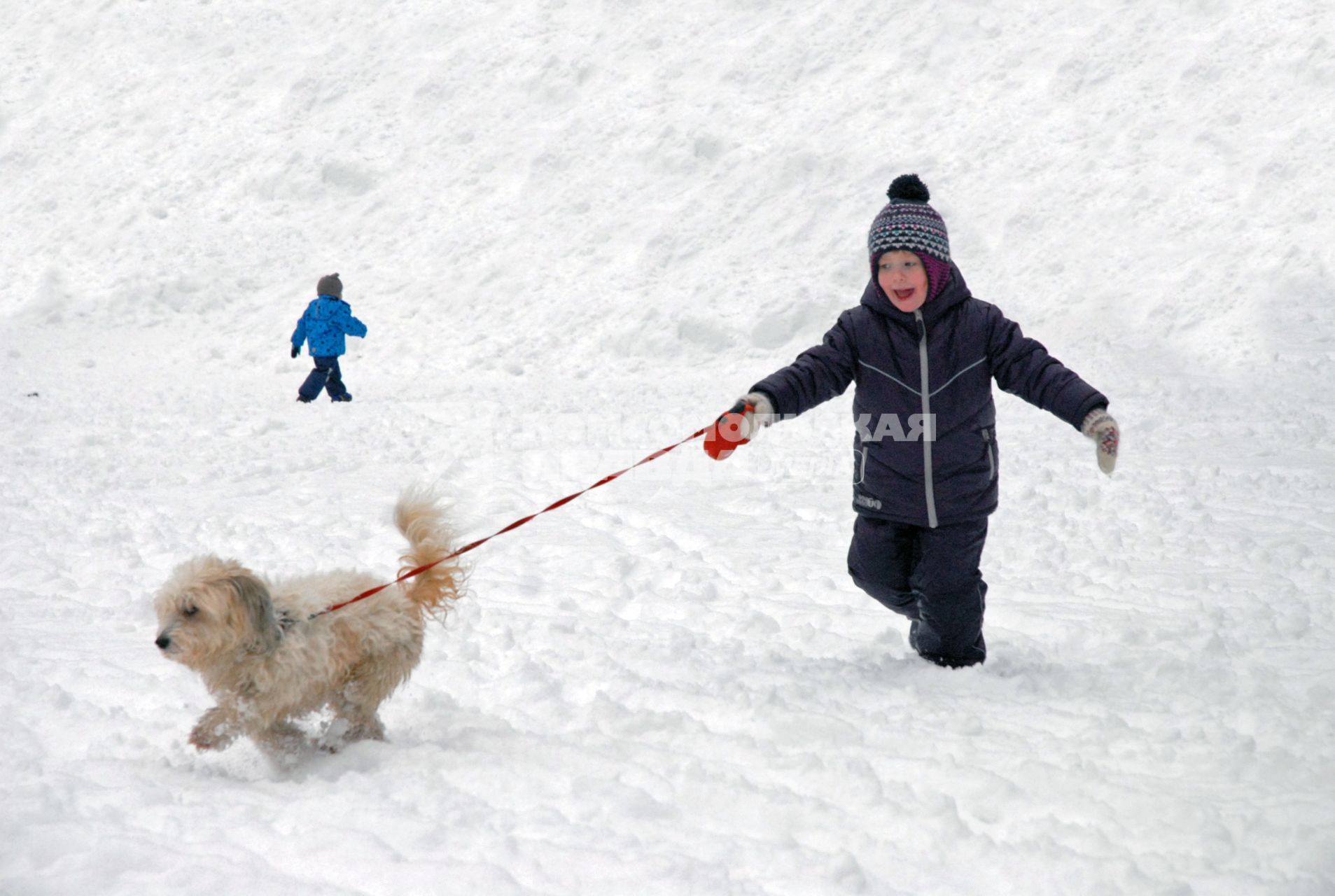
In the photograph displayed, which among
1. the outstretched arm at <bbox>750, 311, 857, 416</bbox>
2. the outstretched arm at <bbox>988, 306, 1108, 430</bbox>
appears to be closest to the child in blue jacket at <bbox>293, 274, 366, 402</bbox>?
the outstretched arm at <bbox>750, 311, 857, 416</bbox>

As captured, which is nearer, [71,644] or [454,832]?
[454,832]

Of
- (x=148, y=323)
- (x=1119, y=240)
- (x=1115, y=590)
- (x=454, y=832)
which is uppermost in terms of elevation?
(x=1119, y=240)

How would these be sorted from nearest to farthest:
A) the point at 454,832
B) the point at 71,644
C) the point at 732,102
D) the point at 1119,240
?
the point at 454,832, the point at 71,644, the point at 1119,240, the point at 732,102

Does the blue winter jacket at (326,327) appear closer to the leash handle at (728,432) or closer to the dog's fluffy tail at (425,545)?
the dog's fluffy tail at (425,545)

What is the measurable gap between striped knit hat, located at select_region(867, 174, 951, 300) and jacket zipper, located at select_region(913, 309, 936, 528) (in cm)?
11

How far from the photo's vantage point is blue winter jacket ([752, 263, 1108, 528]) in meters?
3.90

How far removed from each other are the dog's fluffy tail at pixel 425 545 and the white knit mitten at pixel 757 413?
1076 mm

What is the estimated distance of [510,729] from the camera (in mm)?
3633

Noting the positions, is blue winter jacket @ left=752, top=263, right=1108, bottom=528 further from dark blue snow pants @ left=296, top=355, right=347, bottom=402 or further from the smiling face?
dark blue snow pants @ left=296, top=355, right=347, bottom=402

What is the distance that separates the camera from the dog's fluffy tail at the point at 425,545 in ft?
12.2

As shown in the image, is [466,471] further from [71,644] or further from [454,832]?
[454,832]

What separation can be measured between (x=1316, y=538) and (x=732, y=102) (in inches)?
465

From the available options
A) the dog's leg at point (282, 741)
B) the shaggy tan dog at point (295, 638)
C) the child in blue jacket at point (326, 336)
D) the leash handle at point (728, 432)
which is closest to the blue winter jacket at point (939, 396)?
the leash handle at point (728, 432)

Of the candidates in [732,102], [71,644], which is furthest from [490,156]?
[71,644]
